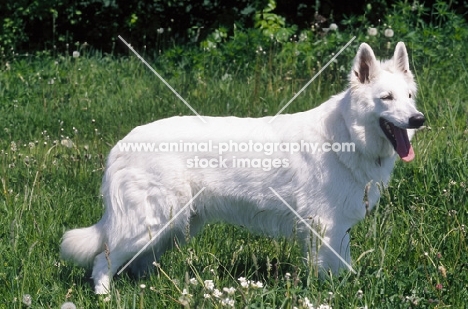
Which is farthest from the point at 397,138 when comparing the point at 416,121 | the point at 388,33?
the point at 388,33

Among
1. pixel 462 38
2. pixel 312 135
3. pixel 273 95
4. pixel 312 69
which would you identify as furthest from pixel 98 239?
pixel 462 38

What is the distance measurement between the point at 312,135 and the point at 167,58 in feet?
14.5

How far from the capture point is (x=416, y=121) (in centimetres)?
377

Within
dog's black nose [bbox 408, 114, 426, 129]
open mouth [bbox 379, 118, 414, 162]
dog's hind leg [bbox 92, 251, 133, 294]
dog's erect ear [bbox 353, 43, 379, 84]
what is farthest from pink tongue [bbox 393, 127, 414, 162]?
dog's hind leg [bbox 92, 251, 133, 294]

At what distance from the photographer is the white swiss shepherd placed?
4.02 metres

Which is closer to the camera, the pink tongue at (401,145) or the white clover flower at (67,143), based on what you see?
the pink tongue at (401,145)

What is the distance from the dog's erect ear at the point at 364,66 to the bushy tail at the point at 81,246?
166 cm

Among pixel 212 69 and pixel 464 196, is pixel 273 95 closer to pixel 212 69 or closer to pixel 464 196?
pixel 212 69

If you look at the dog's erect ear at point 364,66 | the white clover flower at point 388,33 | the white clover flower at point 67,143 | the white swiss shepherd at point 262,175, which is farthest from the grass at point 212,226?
the dog's erect ear at point 364,66

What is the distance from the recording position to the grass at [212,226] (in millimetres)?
3496

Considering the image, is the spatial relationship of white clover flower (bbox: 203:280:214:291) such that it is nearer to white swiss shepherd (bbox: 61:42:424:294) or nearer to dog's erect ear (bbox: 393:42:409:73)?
white swiss shepherd (bbox: 61:42:424:294)

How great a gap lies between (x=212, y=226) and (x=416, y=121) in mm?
1518

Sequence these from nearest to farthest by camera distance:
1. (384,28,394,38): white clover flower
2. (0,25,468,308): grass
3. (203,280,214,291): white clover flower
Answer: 1. (203,280,214,291): white clover flower
2. (0,25,468,308): grass
3. (384,28,394,38): white clover flower

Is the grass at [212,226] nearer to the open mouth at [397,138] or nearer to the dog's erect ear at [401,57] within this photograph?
the open mouth at [397,138]
